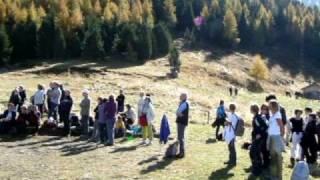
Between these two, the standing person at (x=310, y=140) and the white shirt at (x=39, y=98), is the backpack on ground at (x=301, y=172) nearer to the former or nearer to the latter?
the standing person at (x=310, y=140)

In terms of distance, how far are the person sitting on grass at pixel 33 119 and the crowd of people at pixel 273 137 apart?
10.1 m

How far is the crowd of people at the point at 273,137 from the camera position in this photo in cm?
1616

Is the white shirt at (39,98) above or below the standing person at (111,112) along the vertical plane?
above

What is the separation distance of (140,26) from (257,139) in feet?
280

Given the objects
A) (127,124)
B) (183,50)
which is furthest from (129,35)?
(127,124)

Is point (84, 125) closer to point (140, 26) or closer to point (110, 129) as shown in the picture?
point (110, 129)

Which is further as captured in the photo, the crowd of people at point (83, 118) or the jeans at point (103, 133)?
the jeans at point (103, 133)

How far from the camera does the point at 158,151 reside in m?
21.8

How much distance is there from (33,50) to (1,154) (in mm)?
69595

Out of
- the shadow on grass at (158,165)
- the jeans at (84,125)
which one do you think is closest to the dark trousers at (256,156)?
the shadow on grass at (158,165)

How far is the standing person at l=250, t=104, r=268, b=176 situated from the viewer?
1688 centimetres

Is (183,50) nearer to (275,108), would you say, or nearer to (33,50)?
(33,50)

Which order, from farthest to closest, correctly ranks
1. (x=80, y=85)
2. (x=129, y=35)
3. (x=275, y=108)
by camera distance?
(x=129, y=35) < (x=80, y=85) < (x=275, y=108)

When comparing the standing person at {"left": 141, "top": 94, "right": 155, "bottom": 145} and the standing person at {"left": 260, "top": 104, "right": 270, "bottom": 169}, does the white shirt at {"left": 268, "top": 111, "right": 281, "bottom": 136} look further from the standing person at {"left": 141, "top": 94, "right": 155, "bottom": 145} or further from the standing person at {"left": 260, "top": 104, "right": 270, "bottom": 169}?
the standing person at {"left": 141, "top": 94, "right": 155, "bottom": 145}
